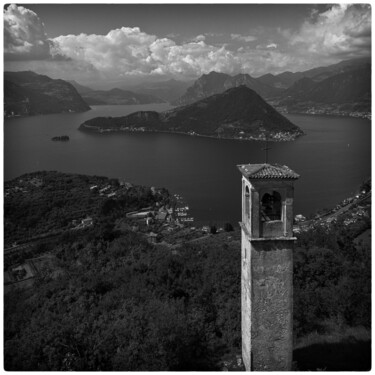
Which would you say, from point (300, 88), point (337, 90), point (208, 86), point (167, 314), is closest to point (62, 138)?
point (208, 86)

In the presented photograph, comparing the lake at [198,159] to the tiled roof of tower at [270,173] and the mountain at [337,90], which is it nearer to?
the mountain at [337,90]

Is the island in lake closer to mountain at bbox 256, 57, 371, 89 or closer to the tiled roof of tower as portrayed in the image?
the tiled roof of tower

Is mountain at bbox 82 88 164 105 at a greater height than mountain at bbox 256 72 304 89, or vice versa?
mountain at bbox 256 72 304 89

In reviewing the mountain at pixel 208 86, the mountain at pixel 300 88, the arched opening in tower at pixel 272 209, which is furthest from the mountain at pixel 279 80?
the arched opening in tower at pixel 272 209

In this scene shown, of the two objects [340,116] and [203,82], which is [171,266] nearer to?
[340,116]

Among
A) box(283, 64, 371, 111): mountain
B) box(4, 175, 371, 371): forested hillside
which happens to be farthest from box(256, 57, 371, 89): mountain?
box(4, 175, 371, 371): forested hillside

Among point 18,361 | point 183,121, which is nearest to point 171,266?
point 18,361

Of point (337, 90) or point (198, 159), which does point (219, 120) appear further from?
point (337, 90)
